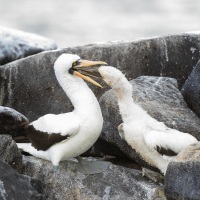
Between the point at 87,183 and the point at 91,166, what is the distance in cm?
48

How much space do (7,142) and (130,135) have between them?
1710 millimetres

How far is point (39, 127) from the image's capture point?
432 inches

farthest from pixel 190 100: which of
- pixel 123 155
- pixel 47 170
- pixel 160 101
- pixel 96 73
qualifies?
pixel 47 170

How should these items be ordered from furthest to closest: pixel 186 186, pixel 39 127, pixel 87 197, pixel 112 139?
1. pixel 112 139
2. pixel 39 127
3. pixel 87 197
4. pixel 186 186

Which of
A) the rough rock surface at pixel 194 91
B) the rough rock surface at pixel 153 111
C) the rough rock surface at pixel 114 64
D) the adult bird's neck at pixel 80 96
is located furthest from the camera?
the rough rock surface at pixel 114 64

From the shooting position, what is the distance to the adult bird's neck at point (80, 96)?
10.8 meters

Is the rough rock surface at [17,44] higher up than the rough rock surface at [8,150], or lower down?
higher up

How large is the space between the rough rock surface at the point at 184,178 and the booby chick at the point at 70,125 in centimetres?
190

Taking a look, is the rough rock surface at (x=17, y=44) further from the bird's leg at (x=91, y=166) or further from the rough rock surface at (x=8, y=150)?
the rough rock surface at (x=8, y=150)

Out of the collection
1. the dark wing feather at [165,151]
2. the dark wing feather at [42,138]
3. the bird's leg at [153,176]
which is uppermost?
the dark wing feather at [42,138]

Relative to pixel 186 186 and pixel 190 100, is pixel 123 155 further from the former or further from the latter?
pixel 186 186

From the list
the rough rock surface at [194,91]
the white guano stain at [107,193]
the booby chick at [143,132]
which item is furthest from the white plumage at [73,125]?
the rough rock surface at [194,91]

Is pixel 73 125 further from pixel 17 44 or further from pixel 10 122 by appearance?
pixel 17 44

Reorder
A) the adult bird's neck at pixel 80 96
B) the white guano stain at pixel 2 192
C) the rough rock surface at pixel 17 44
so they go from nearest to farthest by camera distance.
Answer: the white guano stain at pixel 2 192
the adult bird's neck at pixel 80 96
the rough rock surface at pixel 17 44
